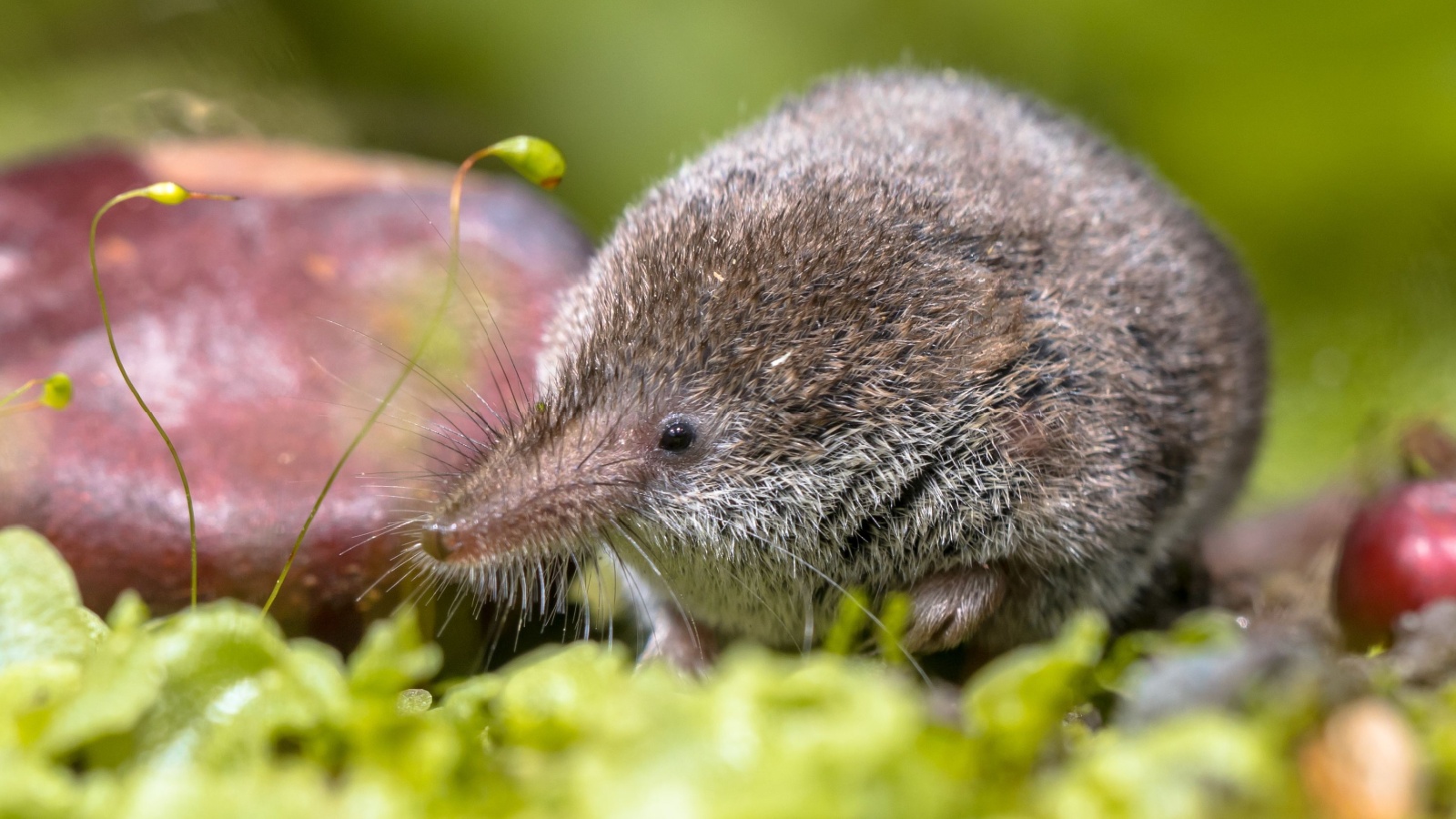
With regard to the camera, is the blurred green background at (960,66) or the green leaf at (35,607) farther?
the blurred green background at (960,66)

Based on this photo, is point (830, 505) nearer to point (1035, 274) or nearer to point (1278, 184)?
point (1035, 274)

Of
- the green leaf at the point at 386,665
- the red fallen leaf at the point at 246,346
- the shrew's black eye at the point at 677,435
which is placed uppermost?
the shrew's black eye at the point at 677,435

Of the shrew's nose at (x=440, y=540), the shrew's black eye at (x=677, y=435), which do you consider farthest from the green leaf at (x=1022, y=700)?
the shrew's nose at (x=440, y=540)

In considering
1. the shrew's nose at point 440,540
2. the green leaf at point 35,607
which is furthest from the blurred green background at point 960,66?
the green leaf at point 35,607

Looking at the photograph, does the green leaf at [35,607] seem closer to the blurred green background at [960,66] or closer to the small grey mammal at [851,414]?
the small grey mammal at [851,414]

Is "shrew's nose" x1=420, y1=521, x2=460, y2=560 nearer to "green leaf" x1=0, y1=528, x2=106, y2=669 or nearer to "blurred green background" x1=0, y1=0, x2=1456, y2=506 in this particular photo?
"green leaf" x1=0, y1=528, x2=106, y2=669

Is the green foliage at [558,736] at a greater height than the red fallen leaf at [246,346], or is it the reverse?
the green foliage at [558,736]

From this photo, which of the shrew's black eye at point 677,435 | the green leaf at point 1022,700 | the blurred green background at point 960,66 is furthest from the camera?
the blurred green background at point 960,66

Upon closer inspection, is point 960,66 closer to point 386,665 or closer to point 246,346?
point 246,346

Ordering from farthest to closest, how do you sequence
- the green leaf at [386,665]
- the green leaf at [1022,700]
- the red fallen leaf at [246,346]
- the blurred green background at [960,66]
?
the blurred green background at [960,66] → the red fallen leaf at [246,346] → the green leaf at [386,665] → the green leaf at [1022,700]
